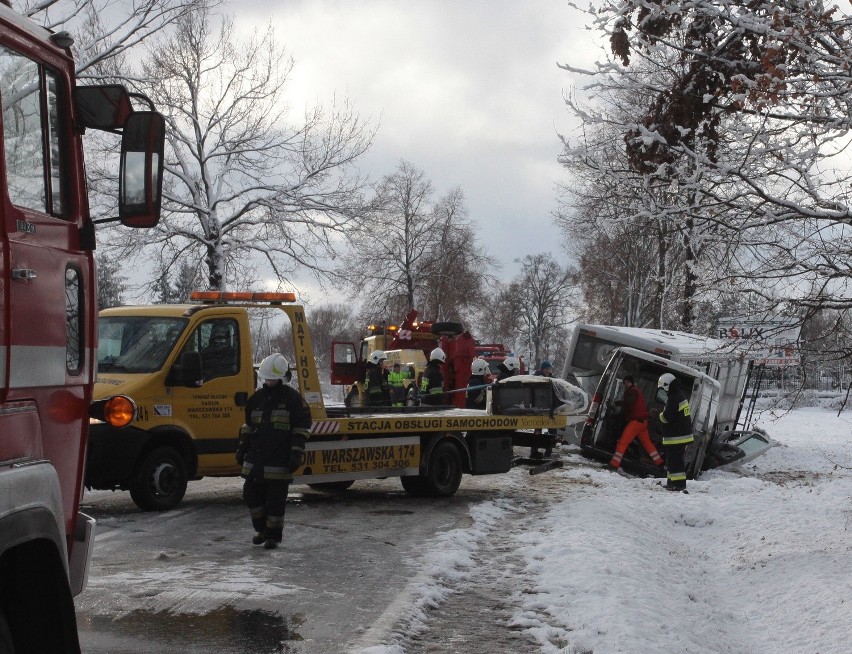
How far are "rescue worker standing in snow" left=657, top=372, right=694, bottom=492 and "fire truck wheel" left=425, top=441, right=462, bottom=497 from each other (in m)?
3.70

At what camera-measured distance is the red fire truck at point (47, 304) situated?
3564 millimetres

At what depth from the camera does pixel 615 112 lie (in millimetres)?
11078

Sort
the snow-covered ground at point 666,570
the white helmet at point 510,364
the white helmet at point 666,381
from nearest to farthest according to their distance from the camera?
the snow-covered ground at point 666,570 < the white helmet at point 666,381 < the white helmet at point 510,364

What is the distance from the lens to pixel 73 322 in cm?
417

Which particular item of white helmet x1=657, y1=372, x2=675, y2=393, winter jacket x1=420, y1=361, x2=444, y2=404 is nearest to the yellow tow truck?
white helmet x1=657, y1=372, x2=675, y2=393

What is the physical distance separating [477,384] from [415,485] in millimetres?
7374

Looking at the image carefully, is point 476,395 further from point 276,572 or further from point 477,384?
point 276,572

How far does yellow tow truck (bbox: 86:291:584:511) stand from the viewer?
35.0 feet

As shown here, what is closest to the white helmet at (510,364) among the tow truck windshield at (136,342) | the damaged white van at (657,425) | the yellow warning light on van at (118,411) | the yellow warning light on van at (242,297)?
the damaged white van at (657,425)

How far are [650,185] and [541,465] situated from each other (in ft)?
22.4

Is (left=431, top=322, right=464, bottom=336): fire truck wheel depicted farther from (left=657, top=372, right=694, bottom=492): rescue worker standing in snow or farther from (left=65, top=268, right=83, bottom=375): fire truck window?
(left=65, top=268, right=83, bottom=375): fire truck window

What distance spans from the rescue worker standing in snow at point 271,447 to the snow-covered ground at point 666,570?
1.43 metres

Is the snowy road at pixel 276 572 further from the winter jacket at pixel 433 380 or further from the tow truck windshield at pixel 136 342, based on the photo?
the winter jacket at pixel 433 380

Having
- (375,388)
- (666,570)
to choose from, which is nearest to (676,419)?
(375,388)
